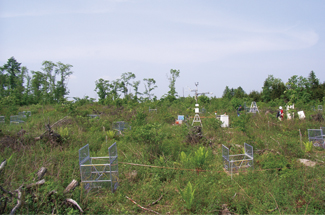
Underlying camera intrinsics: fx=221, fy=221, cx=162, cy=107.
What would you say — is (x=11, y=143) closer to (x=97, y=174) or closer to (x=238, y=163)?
(x=97, y=174)

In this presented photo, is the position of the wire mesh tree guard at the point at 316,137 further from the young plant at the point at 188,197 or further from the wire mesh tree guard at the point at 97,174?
the wire mesh tree guard at the point at 97,174

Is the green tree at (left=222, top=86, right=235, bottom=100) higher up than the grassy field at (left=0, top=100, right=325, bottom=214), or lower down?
higher up

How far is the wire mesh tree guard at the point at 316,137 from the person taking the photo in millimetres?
8711

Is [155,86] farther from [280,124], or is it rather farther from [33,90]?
[280,124]

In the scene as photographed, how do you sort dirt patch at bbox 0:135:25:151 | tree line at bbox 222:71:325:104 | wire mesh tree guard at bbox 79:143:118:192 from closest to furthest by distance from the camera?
wire mesh tree guard at bbox 79:143:118:192 → dirt patch at bbox 0:135:25:151 → tree line at bbox 222:71:325:104

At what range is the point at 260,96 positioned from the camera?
37.7 meters

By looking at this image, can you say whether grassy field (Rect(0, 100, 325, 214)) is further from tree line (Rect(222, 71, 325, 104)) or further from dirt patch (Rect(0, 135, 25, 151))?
tree line (Rect(222, 71, 325, 104))

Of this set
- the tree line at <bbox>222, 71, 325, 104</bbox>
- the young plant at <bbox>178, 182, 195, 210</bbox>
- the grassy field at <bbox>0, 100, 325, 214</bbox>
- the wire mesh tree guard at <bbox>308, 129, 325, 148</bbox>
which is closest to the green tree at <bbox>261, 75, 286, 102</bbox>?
the tree line at <bbox>222, 71, 325, 104</bbox>

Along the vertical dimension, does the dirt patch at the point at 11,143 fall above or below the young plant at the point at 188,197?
above

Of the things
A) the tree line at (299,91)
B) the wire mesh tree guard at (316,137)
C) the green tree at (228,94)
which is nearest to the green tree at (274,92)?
the tree line at (299,91)

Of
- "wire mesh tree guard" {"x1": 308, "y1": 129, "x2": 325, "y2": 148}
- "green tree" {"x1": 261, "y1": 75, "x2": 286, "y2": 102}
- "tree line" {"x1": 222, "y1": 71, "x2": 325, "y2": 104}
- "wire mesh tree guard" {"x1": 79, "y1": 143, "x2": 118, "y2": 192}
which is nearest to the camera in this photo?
"wire mesh tree guard" {"x1": 79, "y1": 143, "x2": 118, "y2": 192}

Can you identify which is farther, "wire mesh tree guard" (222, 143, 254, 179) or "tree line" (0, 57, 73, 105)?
"tree line" (0, 57, 73, 105)

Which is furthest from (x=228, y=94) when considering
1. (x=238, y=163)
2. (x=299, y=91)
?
(x=238, y=163)

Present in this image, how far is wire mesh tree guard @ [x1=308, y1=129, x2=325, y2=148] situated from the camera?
8711 millimetres
